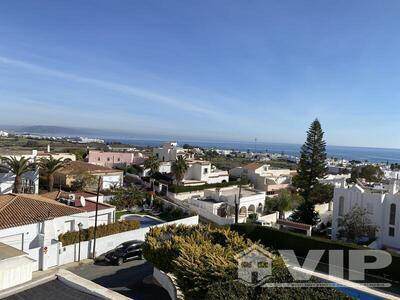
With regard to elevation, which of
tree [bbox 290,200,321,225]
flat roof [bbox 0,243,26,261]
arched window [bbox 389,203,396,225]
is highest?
flat roof [bbox 0,243,26,261]

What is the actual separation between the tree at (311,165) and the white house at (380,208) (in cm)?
847

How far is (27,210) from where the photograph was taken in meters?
18.1

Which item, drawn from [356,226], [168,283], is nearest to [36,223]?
[168,283]

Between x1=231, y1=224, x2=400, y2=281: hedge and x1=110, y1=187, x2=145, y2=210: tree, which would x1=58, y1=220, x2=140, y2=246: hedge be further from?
x1=110, y1=187, x2=145, y2=210: tree

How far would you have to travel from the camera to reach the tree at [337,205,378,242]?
25156 mm

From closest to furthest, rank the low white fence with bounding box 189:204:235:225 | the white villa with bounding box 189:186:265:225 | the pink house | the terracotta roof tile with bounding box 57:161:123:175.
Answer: the low white fence with bounding box 189:204:235:225 < the white villa with bounding box 189:186:265:225 < the terracotta roof tile with bounding box 57:161:123:175 < the pink house

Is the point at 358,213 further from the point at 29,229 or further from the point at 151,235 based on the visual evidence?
the point at 29,229

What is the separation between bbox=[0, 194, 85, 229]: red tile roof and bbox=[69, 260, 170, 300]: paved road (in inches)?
124

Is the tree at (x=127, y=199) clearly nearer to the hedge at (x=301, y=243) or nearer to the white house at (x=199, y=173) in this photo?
the hedge at (x=301, y=243)

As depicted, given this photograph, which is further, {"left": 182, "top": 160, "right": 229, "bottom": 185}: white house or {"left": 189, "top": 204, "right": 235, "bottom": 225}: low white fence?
{"left": 182, "top": 160, "right": 229, "bottom": 185}: white house

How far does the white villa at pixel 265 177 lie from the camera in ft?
153

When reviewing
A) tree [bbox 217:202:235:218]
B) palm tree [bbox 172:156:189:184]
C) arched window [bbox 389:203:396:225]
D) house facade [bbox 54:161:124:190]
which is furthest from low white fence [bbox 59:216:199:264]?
palm tree [bbox 172:156:189:184]

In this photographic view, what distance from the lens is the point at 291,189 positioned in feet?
153

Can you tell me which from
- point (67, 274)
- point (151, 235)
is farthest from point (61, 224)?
point (67, 274)
